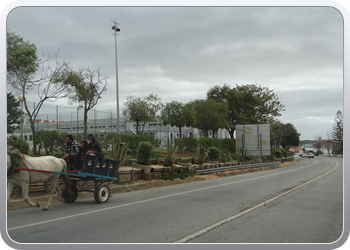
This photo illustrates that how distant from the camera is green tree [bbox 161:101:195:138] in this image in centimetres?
2998

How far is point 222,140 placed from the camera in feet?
99.2

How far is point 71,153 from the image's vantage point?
779 cm

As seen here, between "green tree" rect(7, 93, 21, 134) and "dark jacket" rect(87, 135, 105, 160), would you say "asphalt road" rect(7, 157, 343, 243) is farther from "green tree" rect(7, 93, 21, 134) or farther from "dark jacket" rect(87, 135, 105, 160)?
"dark jacket" rect(87, 135, 105, 160)

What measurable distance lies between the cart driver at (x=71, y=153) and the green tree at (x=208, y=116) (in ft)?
79.6

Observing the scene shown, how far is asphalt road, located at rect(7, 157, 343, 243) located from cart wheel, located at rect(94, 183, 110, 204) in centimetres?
24

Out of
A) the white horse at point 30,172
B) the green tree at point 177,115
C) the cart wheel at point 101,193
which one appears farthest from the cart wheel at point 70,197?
the green tree at point 177,115

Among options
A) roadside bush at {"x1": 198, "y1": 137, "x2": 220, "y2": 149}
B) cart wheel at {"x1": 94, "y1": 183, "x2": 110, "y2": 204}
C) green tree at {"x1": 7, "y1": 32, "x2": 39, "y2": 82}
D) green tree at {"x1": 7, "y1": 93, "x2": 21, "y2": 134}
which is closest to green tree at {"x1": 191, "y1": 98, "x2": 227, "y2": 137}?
roadside bush at {"x1": 198, "y1": 137, "x2": 220, "y2": 149}

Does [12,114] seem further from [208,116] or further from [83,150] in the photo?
[208,116]

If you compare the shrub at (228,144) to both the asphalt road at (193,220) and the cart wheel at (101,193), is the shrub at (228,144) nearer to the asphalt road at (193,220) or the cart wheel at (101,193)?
the asphalt road at (193,220)

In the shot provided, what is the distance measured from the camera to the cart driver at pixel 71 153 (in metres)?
7.73

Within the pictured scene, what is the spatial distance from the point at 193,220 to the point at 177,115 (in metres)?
24.1

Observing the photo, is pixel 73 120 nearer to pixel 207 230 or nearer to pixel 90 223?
pixel 90 223

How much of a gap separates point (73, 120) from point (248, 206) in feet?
18.9
